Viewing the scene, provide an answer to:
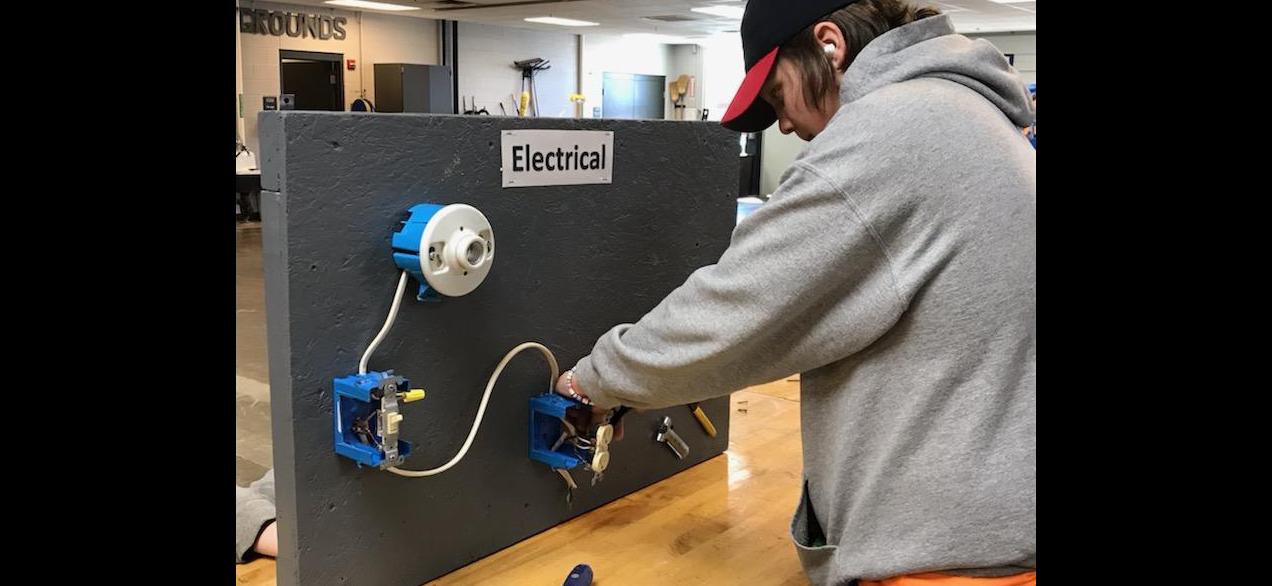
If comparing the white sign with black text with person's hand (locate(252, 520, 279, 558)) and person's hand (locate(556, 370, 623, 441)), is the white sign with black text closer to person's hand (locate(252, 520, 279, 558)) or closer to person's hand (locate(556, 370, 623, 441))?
person's hand (locate(556, 370, 623, 441))

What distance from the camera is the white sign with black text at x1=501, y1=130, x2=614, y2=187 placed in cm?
115

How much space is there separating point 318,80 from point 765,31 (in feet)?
31.8

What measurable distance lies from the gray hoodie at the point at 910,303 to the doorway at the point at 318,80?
950 centimetres

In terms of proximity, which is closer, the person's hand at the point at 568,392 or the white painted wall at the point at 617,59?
the person's hand at the point at 568,392

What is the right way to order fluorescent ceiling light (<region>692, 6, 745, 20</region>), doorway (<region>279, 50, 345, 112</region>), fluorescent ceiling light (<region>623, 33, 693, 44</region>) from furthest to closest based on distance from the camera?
1. fluorescent ceiling light (<region>623, 33, 693, 44</region>)
2. doorway (<region>279, 50, 345, 112</region>)
3. fluorescent ceiling light (<region>692, 6, 745, 20</region>)

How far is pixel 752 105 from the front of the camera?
1.10m

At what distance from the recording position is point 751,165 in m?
11.8

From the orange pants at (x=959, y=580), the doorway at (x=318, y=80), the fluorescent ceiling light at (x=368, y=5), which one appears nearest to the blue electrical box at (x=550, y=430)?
the orange pants at (x=959, y=580)

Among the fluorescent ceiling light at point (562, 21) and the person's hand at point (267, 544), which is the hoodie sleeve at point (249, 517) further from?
the fluorescent ceiling light at point (562, 21)

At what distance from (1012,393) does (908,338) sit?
10 cm

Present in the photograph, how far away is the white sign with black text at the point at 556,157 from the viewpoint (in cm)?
115

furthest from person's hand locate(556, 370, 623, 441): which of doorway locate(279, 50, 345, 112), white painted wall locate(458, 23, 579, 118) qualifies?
white painted wall locate(458, 23, 579, 118)

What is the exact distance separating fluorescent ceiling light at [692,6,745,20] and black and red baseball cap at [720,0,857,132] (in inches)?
343
